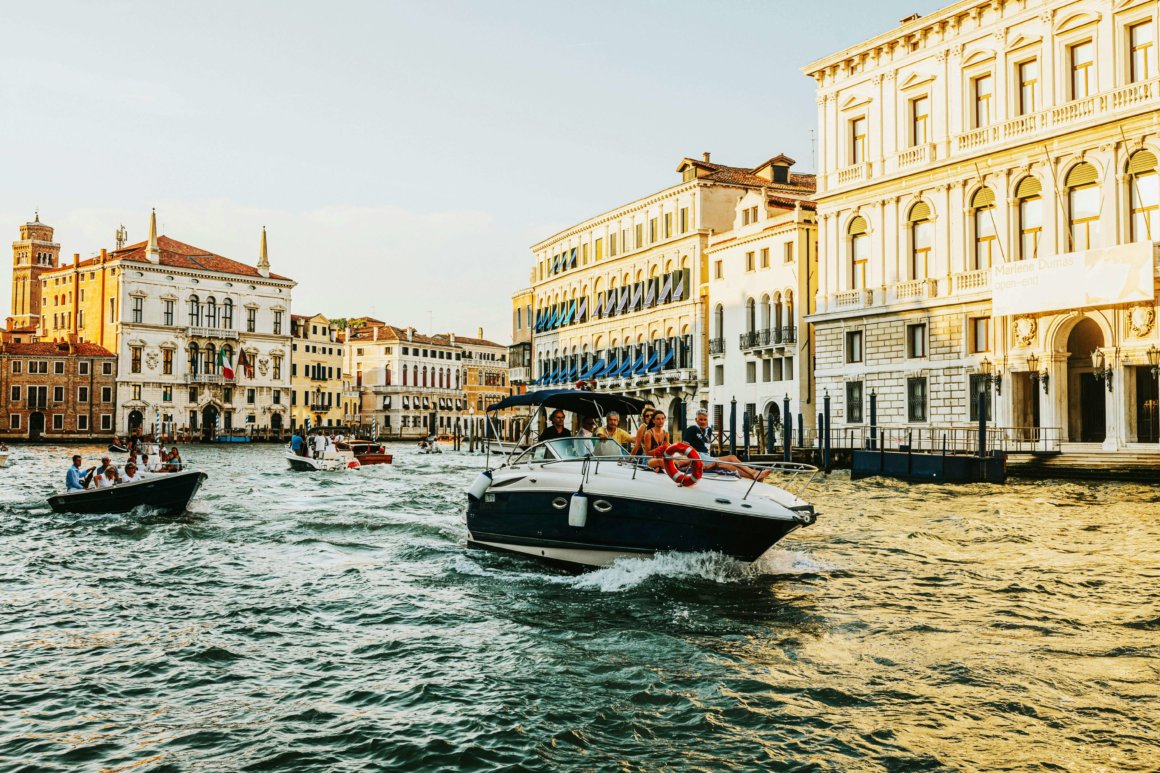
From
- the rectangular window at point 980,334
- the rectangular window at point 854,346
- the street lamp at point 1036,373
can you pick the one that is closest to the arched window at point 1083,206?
the street lamp at point 1036,373

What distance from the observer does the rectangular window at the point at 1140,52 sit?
26500 millimetres

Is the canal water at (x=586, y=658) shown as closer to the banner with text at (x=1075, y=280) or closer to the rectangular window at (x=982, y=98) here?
the banner with text at (x=1075, y=280)

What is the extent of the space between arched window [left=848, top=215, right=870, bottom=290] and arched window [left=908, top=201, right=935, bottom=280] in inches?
74.0

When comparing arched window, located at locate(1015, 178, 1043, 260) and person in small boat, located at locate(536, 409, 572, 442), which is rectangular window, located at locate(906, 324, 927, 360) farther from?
person in small boat, located at locate(536, 409, 572, 442)

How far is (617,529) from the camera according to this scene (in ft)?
34.8

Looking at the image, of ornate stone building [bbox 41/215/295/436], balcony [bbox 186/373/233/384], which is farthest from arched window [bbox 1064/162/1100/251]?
balcony [bbox 186/373/233/384]

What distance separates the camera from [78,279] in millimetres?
79562

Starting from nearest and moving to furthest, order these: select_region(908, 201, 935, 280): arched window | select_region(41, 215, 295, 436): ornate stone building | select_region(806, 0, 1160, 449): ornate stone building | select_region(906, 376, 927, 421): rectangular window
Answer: select_region(806, 0, 1160, 449): ornate stone building → select_region(906, 376, 927, 421): rectangular window → select_region(908, 201, 935, 280): arched window → select_region(41, 215, 295, 436): ornate stone building

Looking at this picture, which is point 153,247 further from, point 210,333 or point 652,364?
point 652,364

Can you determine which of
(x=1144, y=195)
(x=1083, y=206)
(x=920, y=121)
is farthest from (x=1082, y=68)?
(x=920, y=121)

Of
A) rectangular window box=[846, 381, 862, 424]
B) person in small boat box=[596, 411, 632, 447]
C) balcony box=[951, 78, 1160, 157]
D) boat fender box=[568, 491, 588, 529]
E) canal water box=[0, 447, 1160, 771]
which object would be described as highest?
balcony box=[951, 78, 1160, 157]

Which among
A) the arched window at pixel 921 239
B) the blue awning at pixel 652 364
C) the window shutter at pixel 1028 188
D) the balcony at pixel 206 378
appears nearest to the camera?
the window shutter at pixel 1028 188

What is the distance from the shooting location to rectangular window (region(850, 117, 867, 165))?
35.3 meters

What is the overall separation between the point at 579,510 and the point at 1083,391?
74.2ft
